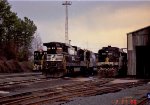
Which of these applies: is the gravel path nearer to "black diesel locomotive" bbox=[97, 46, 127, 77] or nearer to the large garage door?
"black diesel locomotive" bbox=[97, 46, 127, 77]

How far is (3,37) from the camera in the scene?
220 ft

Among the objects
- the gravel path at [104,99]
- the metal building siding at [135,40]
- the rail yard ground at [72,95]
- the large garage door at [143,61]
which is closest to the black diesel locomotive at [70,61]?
the metal building siding at [135,40]

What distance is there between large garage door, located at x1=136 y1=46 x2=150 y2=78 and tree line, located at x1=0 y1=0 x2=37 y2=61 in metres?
27.5

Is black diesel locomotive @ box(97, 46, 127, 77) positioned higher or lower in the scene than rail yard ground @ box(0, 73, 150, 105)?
higher

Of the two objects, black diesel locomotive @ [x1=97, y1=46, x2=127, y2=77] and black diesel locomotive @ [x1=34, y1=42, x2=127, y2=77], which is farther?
black diesel locomotive @ [x1=97, y1=46, x2=127, y2=77]

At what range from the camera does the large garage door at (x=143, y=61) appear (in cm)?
4565

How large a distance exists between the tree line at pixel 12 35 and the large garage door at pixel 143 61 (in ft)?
90.4

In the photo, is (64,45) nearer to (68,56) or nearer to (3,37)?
(68,56)

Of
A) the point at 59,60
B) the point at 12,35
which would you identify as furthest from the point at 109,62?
the point at 12,35

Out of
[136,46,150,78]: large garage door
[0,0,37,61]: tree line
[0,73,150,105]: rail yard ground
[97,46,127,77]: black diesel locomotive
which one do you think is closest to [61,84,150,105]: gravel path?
[0,73,150,105]: rail yard ground

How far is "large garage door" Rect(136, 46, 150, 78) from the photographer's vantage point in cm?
4565

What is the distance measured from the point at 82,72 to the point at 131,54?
870 centimetres

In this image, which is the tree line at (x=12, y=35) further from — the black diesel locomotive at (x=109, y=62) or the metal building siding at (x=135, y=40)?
the metal building siding at (x=135, y=40)

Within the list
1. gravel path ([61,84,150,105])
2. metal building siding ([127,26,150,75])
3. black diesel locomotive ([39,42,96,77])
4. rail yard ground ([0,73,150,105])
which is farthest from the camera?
metal building siding ([127,26,150,75])
